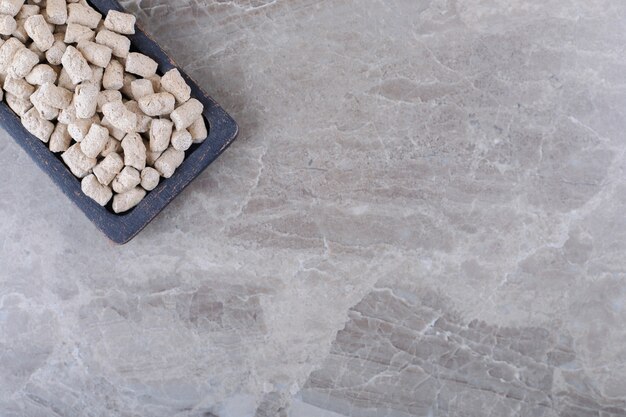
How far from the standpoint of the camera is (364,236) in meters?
1.31

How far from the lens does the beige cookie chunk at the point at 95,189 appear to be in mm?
1154

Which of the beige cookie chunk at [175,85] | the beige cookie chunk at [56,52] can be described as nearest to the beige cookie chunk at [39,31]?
the beige cookie chunk at [56,52]

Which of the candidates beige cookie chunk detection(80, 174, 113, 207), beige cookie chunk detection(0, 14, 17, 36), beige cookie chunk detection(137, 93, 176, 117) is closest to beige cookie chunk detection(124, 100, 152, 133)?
beige cookie chunk detection(137, 93, 176, 117)

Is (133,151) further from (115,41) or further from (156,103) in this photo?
(115,41)

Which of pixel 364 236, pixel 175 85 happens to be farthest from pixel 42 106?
pixel 364 236

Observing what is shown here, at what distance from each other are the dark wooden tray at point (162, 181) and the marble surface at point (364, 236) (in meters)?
0.11

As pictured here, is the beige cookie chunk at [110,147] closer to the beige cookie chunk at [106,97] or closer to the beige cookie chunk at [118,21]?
the beige cookie chunk at [106,97]

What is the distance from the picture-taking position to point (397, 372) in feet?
4.32

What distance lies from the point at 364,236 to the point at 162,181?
427 millimetres

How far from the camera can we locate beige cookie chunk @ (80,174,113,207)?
3.79 feet

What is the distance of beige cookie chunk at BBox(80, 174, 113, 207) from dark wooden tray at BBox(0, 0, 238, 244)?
18mm

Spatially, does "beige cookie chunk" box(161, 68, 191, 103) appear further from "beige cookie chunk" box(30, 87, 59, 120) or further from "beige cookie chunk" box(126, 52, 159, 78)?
"beige cookie chunk" box(30, 87, 59, 120)

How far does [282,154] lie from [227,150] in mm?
115

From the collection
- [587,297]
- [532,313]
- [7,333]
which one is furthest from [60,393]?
[587,297]
